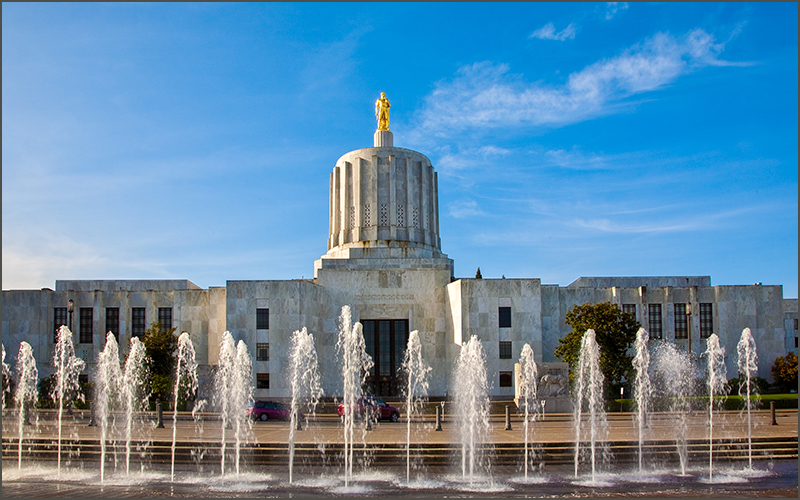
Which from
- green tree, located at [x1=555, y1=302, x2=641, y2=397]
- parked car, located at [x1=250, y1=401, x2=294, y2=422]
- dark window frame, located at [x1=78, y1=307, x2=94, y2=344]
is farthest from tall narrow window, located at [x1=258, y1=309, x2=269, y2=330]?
green tree, located at [x1=555, y1=302, x2=641, y2=397]

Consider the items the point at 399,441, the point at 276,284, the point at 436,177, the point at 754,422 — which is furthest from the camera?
the point at 436,177

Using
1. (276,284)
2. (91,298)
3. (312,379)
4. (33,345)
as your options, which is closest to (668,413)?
(312,379)

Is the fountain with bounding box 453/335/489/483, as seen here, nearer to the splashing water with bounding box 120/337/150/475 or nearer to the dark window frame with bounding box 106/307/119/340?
the splashing water with bounding box 120/337/150/475

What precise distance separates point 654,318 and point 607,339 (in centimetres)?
792

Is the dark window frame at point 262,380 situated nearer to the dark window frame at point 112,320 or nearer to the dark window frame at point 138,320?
the dark window frame at point 138,320

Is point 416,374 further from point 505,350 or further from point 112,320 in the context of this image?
point 112,320

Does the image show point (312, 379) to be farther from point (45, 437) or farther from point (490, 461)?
point (490, 461)

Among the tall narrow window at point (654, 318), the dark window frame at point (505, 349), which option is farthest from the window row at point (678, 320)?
the dark window frame at point (505, 349)

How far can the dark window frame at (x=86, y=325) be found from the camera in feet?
125

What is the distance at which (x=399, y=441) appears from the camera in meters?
19.4

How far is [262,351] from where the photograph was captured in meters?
34.7

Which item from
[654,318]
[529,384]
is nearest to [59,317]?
[529,384]

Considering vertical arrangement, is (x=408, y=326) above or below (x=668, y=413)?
above

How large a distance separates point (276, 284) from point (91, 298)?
11730 millimetres
